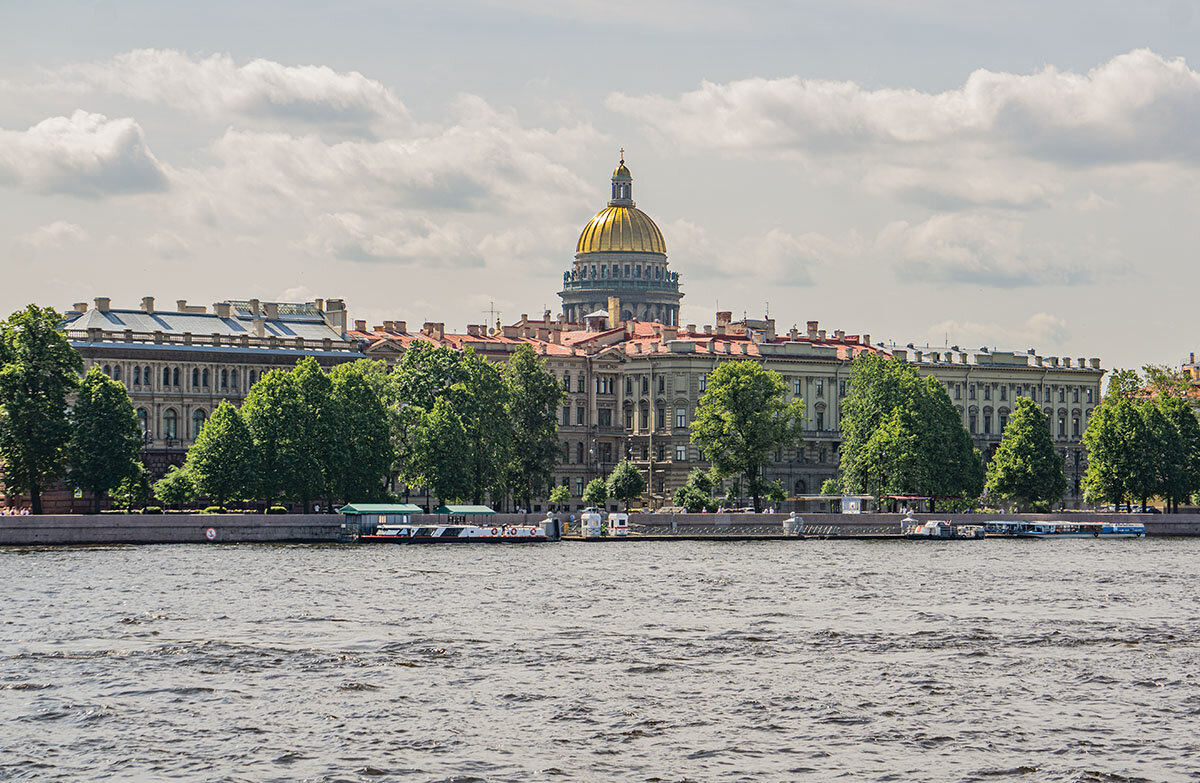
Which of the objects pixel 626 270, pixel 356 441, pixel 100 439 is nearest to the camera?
pixel 100 439

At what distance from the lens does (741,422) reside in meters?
112

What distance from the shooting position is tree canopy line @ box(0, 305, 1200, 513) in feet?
295

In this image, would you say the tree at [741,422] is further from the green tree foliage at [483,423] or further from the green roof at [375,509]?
the green roof at [375,509]

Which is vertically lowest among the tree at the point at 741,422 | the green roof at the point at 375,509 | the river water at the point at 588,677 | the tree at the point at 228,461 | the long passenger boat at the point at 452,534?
the river water at the point at 588,677

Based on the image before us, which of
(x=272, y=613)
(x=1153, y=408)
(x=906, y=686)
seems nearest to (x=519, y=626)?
(x=272, y=613)

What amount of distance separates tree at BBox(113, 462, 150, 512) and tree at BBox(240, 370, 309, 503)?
10.3ft

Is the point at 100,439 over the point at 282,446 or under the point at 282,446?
over

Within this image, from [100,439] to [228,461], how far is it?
576cm

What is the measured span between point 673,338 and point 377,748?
10439 centimetres

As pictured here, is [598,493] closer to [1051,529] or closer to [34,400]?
[1051,529]

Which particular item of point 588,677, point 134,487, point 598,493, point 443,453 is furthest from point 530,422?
point 588,677

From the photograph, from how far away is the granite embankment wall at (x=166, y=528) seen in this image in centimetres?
8450

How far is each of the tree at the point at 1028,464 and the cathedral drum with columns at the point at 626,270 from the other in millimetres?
76380

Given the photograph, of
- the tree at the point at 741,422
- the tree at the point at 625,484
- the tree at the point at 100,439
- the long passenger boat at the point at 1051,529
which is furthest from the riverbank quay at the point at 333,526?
the tree at the point at 625,484
